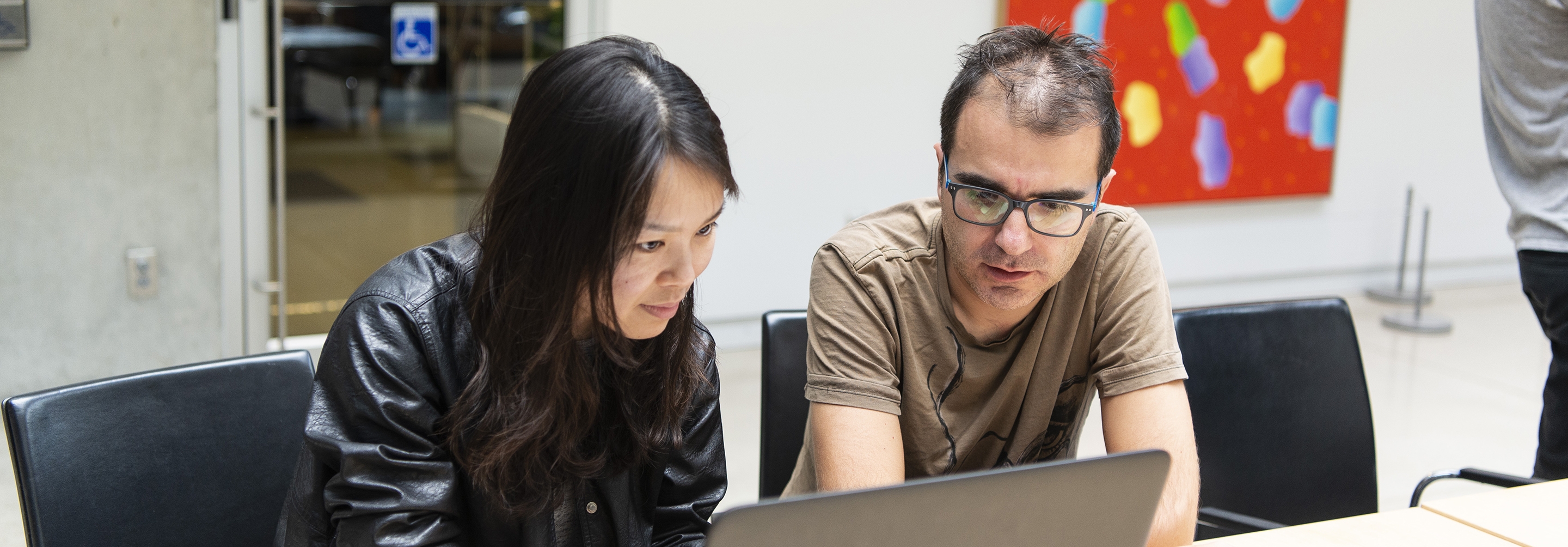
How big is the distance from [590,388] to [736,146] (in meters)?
2.88

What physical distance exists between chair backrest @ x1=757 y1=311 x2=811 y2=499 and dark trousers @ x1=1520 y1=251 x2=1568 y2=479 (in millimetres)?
1273

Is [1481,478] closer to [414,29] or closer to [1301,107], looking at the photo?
[1301,107]

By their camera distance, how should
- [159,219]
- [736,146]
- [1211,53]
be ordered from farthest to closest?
[1211,53]
[736,146]
[159,219]

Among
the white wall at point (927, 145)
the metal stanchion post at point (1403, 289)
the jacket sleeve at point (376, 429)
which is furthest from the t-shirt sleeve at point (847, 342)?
the metal stanchion post at point (1403, 289)

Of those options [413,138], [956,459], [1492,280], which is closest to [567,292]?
[956,459]

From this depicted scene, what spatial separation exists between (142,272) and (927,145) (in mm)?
2568

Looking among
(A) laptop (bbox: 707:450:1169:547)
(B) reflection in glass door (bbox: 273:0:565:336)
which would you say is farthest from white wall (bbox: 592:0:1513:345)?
(A) laptop (bbox: 707:450:1169:547)

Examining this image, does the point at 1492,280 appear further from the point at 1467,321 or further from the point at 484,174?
the point at 484,174

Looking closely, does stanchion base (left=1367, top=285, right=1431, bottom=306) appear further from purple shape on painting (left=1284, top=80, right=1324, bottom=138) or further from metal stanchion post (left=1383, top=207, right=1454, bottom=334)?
purple shape on painting (left=1284, top=80, right=1324, bottom=138)

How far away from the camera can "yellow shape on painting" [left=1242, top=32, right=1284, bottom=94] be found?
475 centimetres

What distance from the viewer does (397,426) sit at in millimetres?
1172

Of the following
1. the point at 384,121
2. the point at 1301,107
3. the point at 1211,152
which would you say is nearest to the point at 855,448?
the point at 1211,152

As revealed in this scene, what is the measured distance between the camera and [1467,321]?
195 inches

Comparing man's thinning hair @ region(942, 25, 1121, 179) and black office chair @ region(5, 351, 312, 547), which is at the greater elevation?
man's thinning hair @ region(942, 25, 1121, 179)
